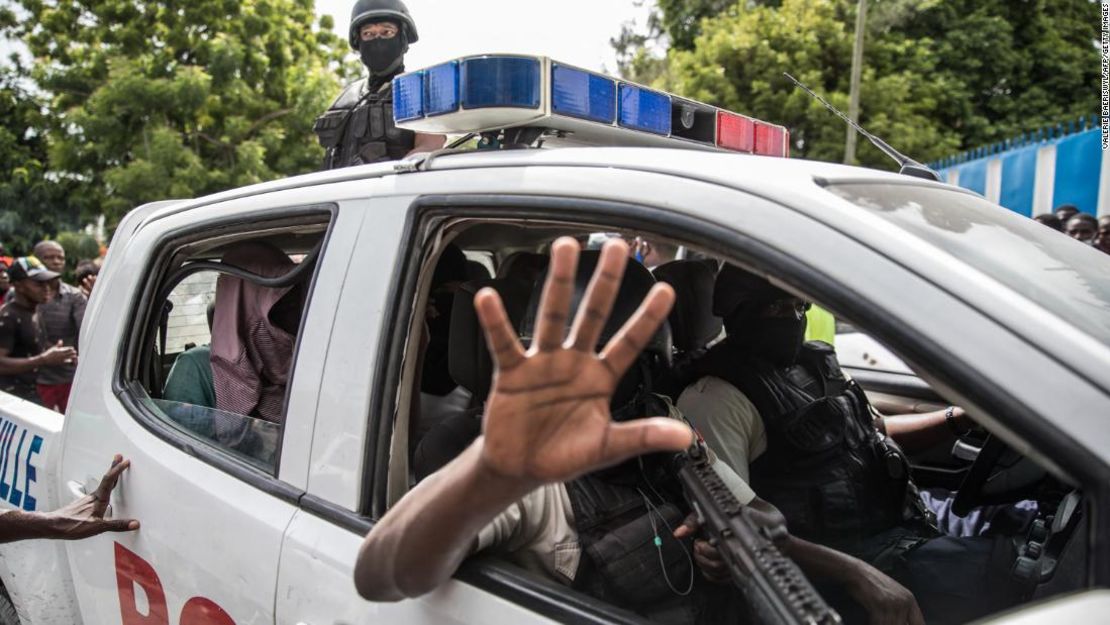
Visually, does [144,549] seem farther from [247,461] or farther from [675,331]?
[675,331]

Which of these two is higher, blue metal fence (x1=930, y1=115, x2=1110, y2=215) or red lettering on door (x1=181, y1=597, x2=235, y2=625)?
blue metal fence (x1=930, y1=115, x2=1110, y2=215)

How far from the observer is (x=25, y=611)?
6.88 ft

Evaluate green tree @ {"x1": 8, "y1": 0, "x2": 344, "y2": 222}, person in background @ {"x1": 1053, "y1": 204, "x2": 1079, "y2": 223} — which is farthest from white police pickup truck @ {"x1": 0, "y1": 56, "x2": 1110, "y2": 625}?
green tree @ {"x1": 8, "y1": 0, "x2": 344, "y2": 222}

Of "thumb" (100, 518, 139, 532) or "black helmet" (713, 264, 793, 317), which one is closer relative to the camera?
"thumb" (100, 518, 139, 532)

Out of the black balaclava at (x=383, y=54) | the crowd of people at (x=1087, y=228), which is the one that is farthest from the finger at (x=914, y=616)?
the crowd of people at (x=1087, y=228)

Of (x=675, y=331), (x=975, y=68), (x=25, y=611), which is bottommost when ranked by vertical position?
(x=25, y=611)

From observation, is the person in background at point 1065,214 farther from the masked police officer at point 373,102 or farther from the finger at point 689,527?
the finger at point 689,527

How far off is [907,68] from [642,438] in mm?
19525

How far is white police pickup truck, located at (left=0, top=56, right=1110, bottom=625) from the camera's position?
89cm

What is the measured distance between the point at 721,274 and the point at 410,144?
178 cm

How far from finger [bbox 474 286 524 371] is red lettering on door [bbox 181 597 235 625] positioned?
3.10 ft

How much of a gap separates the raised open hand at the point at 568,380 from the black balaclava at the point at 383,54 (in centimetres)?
284

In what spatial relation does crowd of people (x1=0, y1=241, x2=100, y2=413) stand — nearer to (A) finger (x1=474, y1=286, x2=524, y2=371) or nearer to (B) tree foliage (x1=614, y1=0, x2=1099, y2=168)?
(A) finger (x1=474, y1=286, x2=524, y2=371)

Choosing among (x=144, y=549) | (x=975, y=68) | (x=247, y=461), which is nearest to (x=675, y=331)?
(x=247, y=461)
